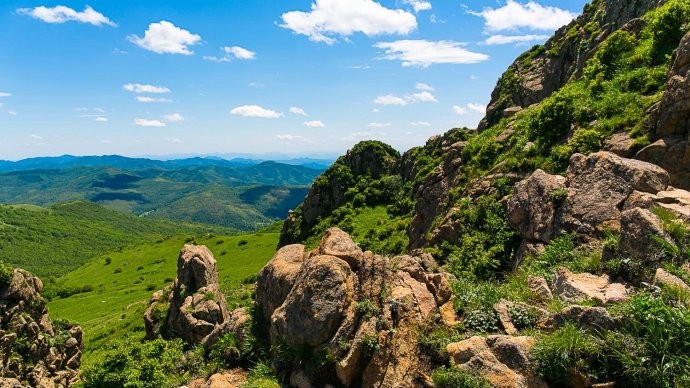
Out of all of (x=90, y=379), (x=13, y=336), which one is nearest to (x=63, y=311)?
(x=13, y=336)

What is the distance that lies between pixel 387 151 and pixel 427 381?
89998mm

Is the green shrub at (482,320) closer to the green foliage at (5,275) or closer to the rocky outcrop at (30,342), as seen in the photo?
the rocky outcrop at (30,342)

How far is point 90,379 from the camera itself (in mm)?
25391

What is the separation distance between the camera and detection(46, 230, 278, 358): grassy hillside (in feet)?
268

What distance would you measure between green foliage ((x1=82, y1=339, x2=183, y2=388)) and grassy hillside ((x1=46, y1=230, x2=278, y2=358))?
1271 inches

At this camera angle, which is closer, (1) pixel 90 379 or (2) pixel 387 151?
(1) pixel 90 379

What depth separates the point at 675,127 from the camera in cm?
2295

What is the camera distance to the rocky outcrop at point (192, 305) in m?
39.2

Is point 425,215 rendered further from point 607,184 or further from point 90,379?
point 90,379

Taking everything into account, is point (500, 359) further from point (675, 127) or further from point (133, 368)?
point (133, 368)

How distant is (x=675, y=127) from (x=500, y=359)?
62.9 feet

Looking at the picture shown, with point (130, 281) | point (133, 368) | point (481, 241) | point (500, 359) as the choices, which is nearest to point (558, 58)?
point (481, 241)

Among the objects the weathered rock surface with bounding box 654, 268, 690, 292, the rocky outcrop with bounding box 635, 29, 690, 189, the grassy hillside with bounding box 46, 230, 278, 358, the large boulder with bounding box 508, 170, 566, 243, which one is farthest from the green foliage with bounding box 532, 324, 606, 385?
the grassy hillside with bounding box 46, 230, 278, 358

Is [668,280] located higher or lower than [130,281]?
higher
